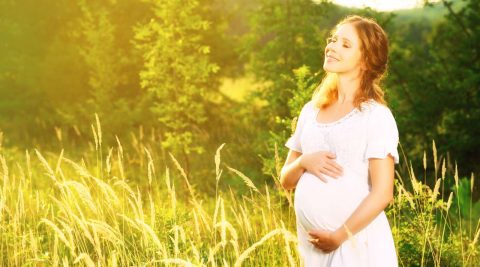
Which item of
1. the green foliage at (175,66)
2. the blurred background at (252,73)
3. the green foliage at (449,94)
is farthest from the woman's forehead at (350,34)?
the green foliage at (449,94)

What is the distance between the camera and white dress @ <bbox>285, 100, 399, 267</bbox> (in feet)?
9.80

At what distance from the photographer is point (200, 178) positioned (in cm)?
1208

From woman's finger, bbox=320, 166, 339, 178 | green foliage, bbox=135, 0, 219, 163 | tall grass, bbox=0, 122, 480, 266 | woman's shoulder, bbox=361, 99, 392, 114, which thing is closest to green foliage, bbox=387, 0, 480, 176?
green foliage, bbox=135, 0, 219, 163

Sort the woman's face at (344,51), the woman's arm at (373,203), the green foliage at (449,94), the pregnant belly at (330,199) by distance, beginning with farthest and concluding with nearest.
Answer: the green foliage at (449,94), the woman's face at (344,51), the pregnant belly at (330,199), the woman's arm at (373,203)

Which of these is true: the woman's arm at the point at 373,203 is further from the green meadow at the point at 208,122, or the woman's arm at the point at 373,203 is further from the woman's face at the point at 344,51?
the green meadow at the point at 208,122

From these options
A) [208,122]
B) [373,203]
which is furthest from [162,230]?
[208,122]

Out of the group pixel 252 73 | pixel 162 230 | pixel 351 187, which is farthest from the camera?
pixel 252 73

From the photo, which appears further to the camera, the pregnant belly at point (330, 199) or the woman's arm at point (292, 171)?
the woman's arm at point (292, 171)

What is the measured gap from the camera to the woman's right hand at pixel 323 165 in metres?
3.04

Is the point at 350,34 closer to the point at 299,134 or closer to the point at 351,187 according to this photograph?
the point at 299,134

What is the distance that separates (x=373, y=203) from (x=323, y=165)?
29 cm

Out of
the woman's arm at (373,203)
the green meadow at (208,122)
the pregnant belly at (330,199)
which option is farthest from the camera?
the green meadow at (208,122)

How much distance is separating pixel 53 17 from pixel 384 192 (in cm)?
1559

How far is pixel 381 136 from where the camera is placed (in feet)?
9.68
